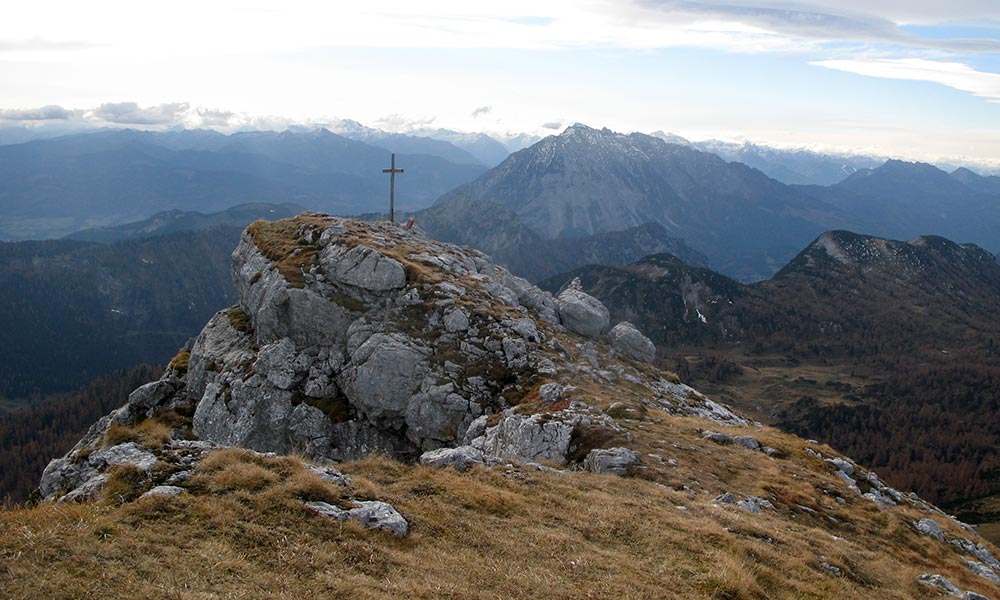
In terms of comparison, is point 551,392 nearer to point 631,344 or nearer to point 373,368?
point 373,368

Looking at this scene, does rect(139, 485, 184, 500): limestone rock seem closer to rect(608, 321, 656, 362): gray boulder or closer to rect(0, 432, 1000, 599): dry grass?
rect(0, 432, 1000, 599): dry grass

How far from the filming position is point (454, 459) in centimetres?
2508

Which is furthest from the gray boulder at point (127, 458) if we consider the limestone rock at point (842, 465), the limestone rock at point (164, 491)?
the limestone rock at point (842, 465)

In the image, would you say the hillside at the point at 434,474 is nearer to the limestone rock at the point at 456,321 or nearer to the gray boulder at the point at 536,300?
the limestone rock at the point at 456,321

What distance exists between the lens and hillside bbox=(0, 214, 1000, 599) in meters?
14.7

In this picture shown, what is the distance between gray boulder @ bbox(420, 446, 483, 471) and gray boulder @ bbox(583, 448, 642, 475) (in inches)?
275

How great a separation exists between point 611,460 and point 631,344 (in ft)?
102

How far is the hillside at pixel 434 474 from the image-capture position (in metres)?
14.7

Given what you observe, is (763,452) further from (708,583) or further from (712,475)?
(708,583)

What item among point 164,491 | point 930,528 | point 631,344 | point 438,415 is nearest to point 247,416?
point 438,415

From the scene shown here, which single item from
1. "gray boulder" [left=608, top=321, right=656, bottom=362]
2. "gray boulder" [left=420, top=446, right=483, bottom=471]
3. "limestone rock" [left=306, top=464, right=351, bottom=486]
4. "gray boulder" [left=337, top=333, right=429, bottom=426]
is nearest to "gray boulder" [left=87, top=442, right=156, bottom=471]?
"limestone rock" [left=306, top=464, right=351, bottom=486]

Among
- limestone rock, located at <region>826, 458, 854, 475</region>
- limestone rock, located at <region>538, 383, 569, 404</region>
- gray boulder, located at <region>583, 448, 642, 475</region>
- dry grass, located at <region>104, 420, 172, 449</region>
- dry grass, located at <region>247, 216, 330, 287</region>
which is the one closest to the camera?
dry grass, located at <region>104, 420, 172, 449</region>

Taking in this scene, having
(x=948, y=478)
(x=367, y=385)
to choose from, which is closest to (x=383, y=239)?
(x=367, y=385)

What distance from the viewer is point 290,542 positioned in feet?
49.9
